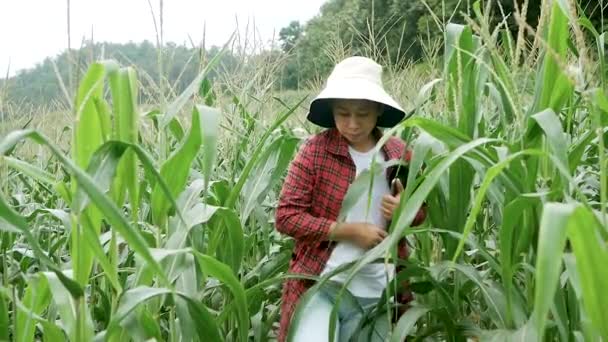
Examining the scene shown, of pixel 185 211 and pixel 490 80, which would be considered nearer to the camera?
pixel 185 211

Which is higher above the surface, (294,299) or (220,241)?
(220,241)

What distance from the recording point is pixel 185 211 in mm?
1674

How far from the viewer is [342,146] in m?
2.08

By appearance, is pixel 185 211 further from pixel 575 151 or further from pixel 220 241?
pixel 575 151

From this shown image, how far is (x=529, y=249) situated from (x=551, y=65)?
0.37 meters

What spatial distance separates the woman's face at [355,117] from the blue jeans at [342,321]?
0.42m

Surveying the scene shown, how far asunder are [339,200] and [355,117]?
0.75 ft

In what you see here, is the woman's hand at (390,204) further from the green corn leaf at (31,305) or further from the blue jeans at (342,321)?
the green corn leaf at (31,305)

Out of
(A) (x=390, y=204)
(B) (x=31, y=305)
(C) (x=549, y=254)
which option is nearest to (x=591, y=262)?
(C) (x=549, y=254)

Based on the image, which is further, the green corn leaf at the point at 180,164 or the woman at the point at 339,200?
the woman at the point at 339,200

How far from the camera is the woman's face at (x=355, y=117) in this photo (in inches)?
79.4

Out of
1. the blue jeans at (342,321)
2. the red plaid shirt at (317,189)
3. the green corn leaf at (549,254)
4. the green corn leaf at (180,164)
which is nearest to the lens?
the green corn leaf at (549,254)

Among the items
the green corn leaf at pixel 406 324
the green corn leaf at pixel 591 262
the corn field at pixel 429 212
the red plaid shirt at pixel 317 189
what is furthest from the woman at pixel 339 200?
the green corn leaf at pixel 591 262

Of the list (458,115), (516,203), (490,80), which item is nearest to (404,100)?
(490,80)
